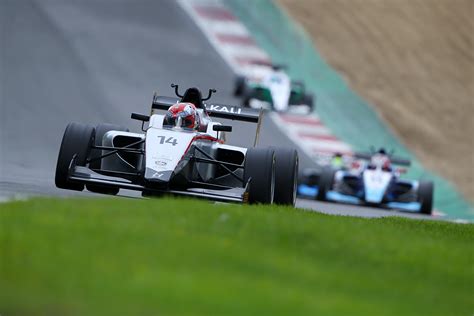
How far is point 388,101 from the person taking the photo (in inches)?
1465

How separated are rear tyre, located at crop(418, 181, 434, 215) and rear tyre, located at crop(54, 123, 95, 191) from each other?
34.5ft

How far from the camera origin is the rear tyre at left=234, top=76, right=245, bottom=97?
103 feet

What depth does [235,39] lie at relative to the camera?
3503 cm

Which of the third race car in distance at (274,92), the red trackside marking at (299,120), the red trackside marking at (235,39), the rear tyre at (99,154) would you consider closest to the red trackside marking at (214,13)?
the red trackside marking at (235,39)

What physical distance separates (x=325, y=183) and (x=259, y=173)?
10.3 m

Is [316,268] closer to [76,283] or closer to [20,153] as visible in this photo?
[76,283]

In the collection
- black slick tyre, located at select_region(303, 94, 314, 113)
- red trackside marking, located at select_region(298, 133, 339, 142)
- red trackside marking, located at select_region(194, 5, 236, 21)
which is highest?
A: red trackside marking, located at select_region(194, 5, 236, 21)

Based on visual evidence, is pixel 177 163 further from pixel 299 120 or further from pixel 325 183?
pixel 299 120

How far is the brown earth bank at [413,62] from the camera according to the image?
118 ft

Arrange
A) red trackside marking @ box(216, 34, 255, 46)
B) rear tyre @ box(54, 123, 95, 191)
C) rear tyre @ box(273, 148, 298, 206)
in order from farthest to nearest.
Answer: red trackside marking @ box(216, 34, 255, 46)
rear tyre @ box(273, 148, 298, 206)
rear tyre @ box(54, 123, 95, 191)

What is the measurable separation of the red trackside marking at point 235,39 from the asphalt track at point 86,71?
2.93 feet

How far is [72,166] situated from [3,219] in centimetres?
536

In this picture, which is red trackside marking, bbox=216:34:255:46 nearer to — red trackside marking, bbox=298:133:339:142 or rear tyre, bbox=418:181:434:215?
red trackside marking, bbox=298:133:339:142

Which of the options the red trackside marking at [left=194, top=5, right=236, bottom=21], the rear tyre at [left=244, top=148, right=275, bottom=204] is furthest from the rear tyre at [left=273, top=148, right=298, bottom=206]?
the red trackside marking at [left=194, top=5, right=236, bottom=21]
